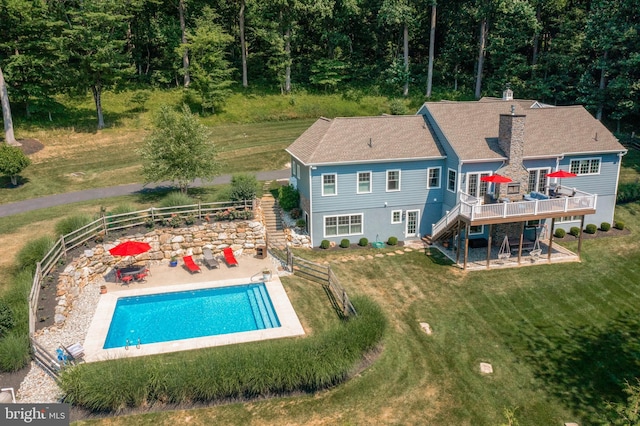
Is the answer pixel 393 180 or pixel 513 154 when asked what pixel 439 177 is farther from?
pixel 513 154

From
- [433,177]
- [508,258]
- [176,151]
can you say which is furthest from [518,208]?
[176,151]

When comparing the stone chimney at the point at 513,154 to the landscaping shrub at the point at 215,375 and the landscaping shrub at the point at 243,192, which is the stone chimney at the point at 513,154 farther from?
the landscaping shrub at the point at 215,375

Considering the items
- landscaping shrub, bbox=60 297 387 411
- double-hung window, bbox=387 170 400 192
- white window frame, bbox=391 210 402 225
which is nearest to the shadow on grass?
landscaping shrub, bbox=60 297 387 411

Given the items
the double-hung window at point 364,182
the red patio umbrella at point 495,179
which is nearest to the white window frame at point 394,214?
the double-hung window at point 364,182

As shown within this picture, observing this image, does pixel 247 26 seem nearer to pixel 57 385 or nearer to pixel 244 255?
pixel 244 255

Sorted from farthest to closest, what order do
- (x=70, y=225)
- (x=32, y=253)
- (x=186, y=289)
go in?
(x=70, y=225) → (x=186, y=289) → (x=32, y=253)
